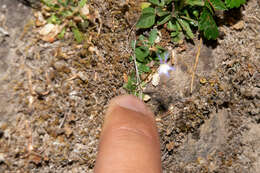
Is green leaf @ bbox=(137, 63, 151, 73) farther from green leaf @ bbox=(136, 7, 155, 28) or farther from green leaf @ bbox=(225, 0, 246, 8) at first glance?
green leaf @ bbox=(225, 0, 246, 8)

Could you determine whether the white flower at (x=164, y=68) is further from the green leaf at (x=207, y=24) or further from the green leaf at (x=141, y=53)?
the green leaf at (x=207, y=24)

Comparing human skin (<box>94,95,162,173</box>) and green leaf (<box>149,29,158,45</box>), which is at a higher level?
green leaf (<box>149,29,158,45</box>)

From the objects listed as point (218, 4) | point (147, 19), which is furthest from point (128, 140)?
point (218, 4)

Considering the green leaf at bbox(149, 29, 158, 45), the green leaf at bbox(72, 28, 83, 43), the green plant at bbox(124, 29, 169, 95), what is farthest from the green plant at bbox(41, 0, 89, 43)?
the green leaf at bbox(149, 29, 158, 45)

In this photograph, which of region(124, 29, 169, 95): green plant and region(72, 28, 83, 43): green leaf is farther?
region(124, 29, 169, 95): green plant

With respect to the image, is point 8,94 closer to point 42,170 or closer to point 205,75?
point 42,170
